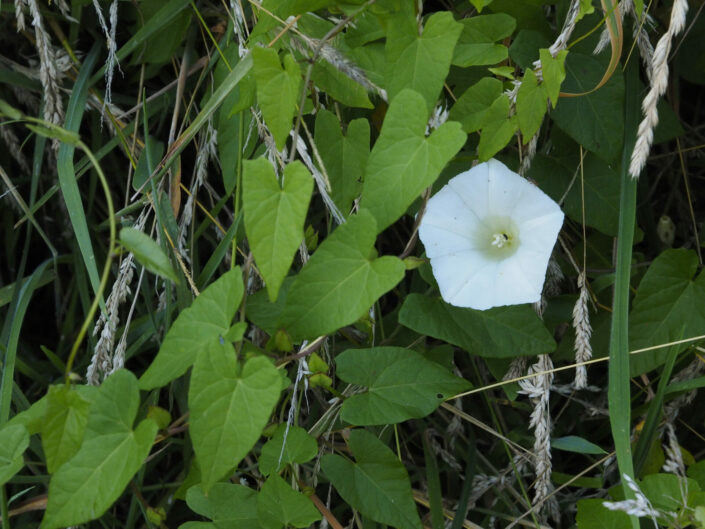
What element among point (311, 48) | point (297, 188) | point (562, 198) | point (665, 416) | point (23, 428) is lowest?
point (665, 416)

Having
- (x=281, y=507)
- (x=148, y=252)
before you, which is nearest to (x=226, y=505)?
(x=281, y=507)

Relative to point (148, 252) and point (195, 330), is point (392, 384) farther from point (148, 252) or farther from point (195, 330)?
point (148, 252)

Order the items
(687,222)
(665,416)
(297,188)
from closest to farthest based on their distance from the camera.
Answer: (297,188) → (665,416) → (687,222)

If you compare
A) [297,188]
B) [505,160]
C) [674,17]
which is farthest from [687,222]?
[297,188]

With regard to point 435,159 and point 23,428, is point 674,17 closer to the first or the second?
point 435,159

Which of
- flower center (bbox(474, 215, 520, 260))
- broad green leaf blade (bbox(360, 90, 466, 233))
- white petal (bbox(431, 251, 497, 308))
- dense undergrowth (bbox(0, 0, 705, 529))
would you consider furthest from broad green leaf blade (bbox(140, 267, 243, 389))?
flower center (bbox(474, 215, 520, 260))

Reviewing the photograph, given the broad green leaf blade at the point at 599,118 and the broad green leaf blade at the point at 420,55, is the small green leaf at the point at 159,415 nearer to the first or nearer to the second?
the broad green leaf blade at the point at 420,55
